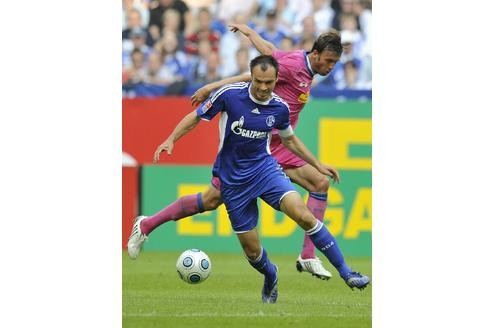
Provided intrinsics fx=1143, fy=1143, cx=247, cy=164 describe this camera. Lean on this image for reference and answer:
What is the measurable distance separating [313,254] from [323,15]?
6.61m

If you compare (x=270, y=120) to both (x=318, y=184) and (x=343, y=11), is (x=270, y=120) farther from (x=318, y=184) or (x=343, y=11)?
(x=343, y=11)

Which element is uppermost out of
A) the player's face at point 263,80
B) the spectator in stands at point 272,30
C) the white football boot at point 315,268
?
the spectator in stands at point 272,30

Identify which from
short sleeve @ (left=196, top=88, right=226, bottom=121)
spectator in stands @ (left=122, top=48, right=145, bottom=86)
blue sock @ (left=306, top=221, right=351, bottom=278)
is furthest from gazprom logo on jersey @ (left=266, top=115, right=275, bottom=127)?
spectator in stands @ (left=122, top=48, right=145, bottom=86)

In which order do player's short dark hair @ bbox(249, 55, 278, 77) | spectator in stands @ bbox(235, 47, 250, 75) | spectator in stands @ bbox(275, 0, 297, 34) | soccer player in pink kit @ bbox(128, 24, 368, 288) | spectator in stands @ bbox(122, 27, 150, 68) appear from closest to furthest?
player's short dark hair @ bbox(249, 55, 278, 77), soccer player in pink kit @ bbox(128, 24, 368, 288), spectator in stands @ bbox(235, 47, 250, 75), spectator in stands @ bbox(122, 27, 150, 68), spectator in stands @ bbox(275, 0, 297, 34)

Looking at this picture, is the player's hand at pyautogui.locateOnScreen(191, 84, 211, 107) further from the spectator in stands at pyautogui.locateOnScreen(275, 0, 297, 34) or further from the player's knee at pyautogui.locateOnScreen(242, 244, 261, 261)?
the spectator in stands at pyautogui.locateOnScreen(275, 0, 297, 34)

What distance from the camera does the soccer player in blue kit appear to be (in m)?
Answer: 9.64

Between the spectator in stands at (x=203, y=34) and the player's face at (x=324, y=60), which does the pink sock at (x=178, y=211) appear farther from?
the spectator in stands at (x=203, y=34)

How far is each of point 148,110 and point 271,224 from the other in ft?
7.40

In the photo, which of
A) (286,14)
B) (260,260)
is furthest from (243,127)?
(286,14)

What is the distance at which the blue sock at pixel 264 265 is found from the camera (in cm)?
991

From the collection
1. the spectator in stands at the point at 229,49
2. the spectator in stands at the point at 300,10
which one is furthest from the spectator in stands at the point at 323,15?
the spectator in stands at the point at 229,49

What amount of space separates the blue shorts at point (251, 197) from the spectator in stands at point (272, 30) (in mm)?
6989

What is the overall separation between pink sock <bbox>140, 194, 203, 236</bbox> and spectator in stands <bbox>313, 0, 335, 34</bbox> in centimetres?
625

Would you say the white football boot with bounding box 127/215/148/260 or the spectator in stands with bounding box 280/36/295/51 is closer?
the white football boot with bounding box 127/215/148/260
